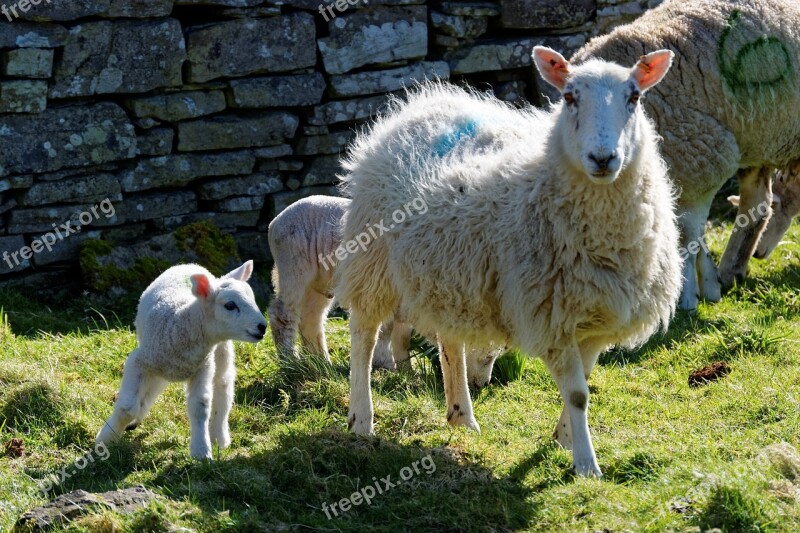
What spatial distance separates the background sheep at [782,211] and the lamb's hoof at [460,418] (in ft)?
13.0

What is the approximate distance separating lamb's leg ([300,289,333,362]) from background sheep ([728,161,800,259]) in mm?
3989

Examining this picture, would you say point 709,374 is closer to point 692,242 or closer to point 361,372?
point 692,242

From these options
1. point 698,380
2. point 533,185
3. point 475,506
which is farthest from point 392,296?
point 698,380

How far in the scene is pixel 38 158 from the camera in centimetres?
A: 809

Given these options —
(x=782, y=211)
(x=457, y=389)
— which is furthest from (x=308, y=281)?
(x=782, y=211)

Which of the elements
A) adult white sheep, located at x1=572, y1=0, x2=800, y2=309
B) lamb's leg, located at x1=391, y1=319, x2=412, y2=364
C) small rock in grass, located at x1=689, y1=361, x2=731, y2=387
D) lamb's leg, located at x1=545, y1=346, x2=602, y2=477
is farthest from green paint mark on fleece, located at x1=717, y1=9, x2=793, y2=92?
lamb's leg, located at x1=545, y1=346, x2=602, y2=477

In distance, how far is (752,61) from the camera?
8102 mm

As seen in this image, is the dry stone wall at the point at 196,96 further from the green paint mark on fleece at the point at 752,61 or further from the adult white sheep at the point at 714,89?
the green paint mark on fleece at the point at 752,61

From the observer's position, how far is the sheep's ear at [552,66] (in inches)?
215

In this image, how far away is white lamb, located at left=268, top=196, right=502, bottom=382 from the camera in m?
7.47

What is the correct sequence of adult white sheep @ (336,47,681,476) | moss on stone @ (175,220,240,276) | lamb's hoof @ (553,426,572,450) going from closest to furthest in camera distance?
adult white sheep @ (336,47,681,476) < lamb's hoof @ (553,426,572,450) < moss on stone @ (175,220,240,276)

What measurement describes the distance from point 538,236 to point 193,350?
2.04 m

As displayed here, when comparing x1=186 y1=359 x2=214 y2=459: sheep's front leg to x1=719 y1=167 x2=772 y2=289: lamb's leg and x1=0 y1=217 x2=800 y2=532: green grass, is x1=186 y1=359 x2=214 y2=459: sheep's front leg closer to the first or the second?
x1=0 y1=217 x2=800 y2=532: green grass

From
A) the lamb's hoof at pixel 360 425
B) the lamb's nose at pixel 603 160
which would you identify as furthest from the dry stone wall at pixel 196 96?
the lamb's nose at pixel 603 160
